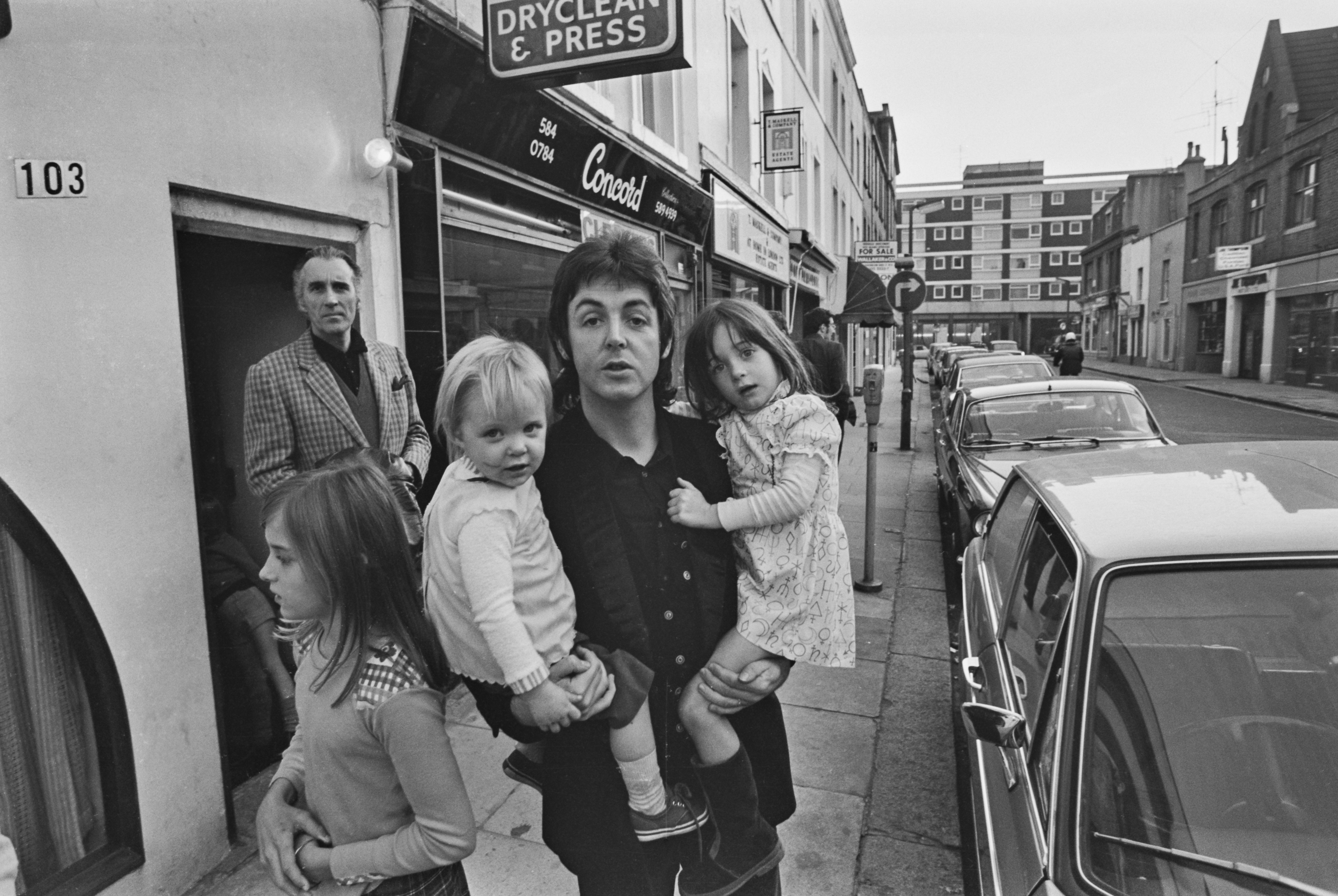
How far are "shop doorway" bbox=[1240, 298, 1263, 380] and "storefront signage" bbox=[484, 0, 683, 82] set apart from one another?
29.6m

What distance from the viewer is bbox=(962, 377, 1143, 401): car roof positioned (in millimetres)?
6852

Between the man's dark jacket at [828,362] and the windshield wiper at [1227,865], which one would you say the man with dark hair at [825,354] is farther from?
the windshield wiper at [1227,865]

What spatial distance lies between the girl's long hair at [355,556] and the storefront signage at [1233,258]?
1258 inches

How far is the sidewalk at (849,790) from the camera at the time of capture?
3057 mm

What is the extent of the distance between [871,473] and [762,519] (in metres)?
4.75

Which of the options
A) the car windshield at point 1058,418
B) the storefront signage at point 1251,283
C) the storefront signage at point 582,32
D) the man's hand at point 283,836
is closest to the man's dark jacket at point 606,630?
the man's hand at point 283,836

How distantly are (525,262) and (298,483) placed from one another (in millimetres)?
4806

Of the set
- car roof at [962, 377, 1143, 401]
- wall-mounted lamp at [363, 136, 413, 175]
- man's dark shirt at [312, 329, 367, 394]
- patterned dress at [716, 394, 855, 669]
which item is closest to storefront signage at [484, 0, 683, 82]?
wall-mounted lamp at [363, 136, 413, 175]

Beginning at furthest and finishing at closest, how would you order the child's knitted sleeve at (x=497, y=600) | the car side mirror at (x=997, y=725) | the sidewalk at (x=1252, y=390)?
the sidewalk at (x=1252, y=390), the car side mirror at (x=997, y=725), the child's knitted sleeve at (x=497, y=600)

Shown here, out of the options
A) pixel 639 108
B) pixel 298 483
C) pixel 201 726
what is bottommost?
→ pixel 201 726

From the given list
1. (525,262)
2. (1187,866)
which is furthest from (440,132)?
(1187,866)

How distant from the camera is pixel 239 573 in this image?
12.1 feet

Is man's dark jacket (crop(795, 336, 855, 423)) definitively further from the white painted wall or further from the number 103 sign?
the number 103 sign

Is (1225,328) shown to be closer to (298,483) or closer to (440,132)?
(440,132)
